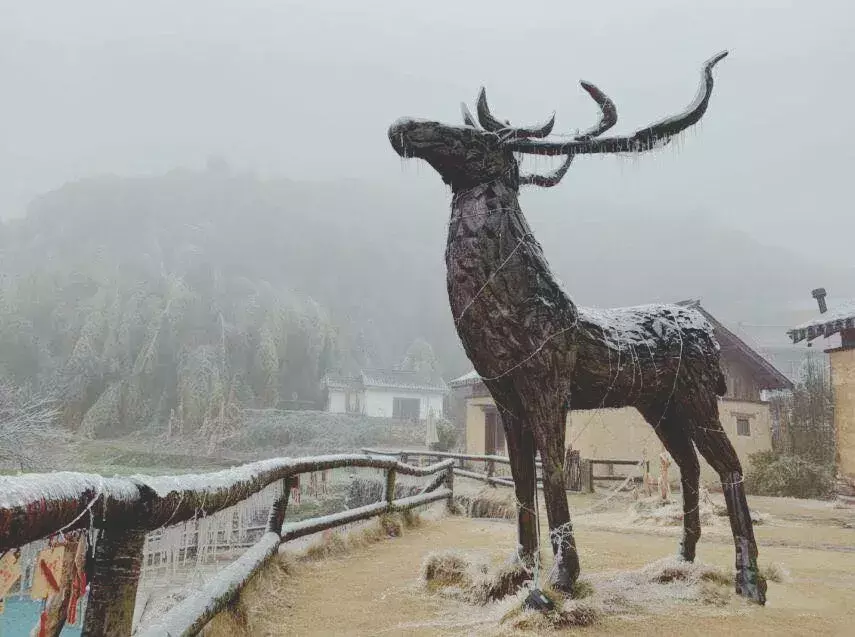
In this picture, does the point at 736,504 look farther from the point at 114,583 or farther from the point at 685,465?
the point at 114,583

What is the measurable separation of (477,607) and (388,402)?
100 feet

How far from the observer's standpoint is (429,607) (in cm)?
304

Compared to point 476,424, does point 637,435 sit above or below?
above

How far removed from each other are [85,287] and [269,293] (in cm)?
1051

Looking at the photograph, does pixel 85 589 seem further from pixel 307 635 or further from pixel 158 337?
pixel 158 337

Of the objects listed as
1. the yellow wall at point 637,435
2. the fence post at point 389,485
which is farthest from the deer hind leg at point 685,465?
the yellow wall at point 637,435

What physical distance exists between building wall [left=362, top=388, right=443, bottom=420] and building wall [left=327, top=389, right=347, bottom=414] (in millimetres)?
1330

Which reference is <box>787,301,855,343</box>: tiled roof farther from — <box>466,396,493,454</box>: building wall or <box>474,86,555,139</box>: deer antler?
<box>474,86,555,139</box>: deer antler

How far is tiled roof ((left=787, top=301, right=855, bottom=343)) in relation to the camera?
11.8 m

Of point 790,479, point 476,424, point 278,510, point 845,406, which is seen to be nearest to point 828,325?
point 845,406

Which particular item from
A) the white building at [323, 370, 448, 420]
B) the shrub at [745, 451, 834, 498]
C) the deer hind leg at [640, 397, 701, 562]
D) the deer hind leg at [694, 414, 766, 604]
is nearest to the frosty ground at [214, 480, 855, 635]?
the deer hind leg at [694, 414, 766, 604]

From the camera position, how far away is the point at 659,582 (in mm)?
3441

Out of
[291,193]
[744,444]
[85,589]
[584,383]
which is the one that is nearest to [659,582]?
[584,383]

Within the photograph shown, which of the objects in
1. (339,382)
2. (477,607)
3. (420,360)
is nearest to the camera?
(477,607)
